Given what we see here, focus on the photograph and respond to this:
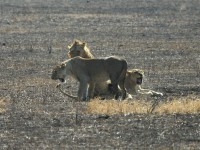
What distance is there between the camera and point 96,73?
19922mm

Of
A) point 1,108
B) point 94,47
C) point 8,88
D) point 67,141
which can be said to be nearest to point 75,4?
point 94,47

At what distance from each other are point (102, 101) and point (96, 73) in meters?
1.09

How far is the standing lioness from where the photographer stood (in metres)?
19.8

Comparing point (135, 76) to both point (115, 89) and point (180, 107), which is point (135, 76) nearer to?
point (115, 89)

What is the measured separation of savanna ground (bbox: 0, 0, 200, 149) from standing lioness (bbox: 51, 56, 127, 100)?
1.66 feet

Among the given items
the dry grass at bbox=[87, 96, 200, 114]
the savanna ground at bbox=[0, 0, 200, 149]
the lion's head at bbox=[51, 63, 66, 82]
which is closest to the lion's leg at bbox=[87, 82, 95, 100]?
the savanna ground at bbox=[0, 0, 200, 149]

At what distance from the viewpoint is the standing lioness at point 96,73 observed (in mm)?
19812

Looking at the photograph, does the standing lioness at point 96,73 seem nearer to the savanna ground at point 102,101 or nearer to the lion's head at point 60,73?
the lion's head at point 60,73

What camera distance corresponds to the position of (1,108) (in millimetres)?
17844

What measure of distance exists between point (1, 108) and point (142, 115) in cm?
322

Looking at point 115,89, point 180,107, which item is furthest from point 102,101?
point 180,107

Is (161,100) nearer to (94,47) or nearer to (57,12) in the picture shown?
(94,47)

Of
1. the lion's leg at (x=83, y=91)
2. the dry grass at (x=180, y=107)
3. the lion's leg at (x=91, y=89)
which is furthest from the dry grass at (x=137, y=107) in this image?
the lion's leg at (x=91, y=89)

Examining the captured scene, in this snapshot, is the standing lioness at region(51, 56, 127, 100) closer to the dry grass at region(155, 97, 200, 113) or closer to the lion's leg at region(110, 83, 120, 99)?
the lion's leg at region(110, 83, 120, 99)
